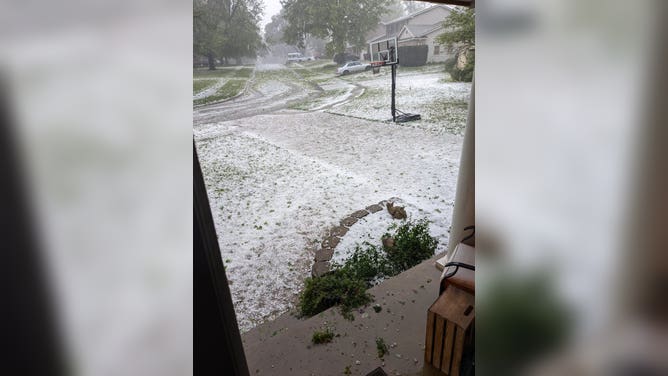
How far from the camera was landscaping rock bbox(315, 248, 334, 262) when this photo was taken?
3.13 metres

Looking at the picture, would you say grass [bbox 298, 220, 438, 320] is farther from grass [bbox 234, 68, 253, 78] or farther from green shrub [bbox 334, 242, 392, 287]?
grass [bbox 234, 68, 253, 78]

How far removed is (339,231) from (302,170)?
2.02 metres

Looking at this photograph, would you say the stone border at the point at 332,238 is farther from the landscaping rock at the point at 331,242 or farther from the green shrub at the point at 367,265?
the green shrub at the point at 367,265

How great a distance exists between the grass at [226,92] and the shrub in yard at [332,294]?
514 cm

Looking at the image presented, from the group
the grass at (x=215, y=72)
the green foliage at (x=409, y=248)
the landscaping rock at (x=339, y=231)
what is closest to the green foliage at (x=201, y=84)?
the grass at (x=215, y=72)

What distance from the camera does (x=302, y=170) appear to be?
5406 millimetres

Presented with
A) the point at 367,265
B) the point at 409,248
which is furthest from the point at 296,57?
the point at 367,265

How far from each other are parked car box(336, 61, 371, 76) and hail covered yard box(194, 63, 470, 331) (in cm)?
22

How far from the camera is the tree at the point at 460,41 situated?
7.05m

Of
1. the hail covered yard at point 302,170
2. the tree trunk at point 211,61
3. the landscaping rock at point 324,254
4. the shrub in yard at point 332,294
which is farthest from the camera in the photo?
the tree trunk at point 211,61

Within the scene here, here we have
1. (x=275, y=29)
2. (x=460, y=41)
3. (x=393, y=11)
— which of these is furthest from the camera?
(x=393, y=11)

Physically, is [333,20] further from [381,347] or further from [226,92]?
[381,347]
